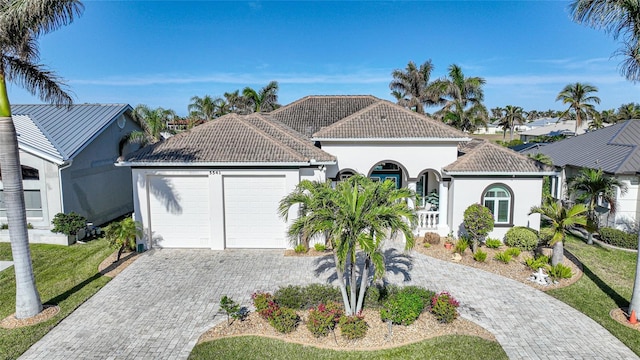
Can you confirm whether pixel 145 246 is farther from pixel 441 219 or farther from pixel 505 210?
pixel 505 210

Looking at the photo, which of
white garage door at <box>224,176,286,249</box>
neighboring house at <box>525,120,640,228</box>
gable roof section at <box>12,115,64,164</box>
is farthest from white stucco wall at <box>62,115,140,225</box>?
neighboring house at <box>525,120,640,228</box>

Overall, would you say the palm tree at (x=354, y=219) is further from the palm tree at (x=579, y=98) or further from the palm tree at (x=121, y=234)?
the palm tree at (x=579, y=98)

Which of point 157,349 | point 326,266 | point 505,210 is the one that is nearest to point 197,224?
point 326,266

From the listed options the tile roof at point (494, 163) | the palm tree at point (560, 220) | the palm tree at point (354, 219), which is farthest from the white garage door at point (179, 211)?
the palm tree at point (560, 220)

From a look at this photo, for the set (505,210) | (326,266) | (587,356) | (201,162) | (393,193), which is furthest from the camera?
(505,210)

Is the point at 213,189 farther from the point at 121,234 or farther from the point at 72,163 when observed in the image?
the point at 72,163

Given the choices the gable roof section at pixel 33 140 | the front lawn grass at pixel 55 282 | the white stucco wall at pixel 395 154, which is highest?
the gable roof section at pixel 33 140
